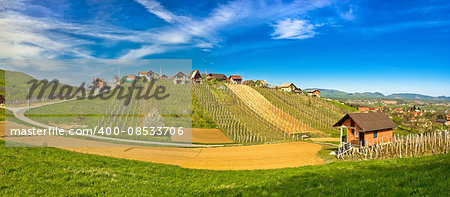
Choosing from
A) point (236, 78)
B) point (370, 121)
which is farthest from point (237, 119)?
point (236, 78)

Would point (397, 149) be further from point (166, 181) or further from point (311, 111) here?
point (311, 111)

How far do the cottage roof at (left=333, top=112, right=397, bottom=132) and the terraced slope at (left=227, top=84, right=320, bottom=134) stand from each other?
48.0 ft

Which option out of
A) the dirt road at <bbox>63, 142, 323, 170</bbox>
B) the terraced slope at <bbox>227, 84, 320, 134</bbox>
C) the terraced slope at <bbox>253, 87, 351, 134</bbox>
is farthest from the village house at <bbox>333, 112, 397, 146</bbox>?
the terraced slope at <bbox>253, 87, 351, 134</bbox>

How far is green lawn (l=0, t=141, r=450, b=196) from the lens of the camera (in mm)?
6266

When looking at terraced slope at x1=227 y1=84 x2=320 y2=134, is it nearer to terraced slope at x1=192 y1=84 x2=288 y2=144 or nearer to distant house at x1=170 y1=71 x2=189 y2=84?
terraced slope at x1=192 y1=84 x2=288 y2=144

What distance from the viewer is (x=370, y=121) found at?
2391 centimetres

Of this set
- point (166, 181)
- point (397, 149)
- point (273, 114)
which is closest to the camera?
point (166, 181)

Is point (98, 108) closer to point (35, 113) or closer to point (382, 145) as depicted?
point (35, 113)

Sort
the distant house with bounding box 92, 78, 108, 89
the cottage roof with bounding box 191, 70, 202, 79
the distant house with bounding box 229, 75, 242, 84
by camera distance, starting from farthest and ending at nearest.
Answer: the distant house with bounding box 229, 75, 242, 84, the cottage roof with bounding box 191, 70, 202, 79, the distant house with bounding box 92, 78, 108, 89

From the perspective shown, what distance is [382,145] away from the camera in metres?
22.1

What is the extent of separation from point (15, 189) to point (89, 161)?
4643 millimetres

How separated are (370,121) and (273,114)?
28.4m

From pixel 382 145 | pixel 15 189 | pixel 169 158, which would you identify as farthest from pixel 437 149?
pixel 15 189

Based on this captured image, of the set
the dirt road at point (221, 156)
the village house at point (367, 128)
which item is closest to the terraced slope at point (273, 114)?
the village house at point (367, 128)
